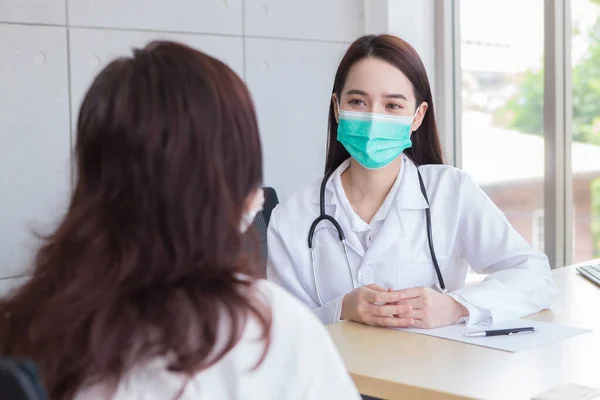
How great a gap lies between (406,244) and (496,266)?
232 mm

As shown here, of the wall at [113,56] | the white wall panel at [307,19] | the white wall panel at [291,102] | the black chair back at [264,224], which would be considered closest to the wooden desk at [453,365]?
the black chair back at [264,224]

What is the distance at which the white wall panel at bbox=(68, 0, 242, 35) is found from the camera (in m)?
2.50

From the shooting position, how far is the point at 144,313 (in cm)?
81

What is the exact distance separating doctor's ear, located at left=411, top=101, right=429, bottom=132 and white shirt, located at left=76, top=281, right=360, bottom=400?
1.15m

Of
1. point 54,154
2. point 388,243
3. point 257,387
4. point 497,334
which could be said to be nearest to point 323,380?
point 257,387

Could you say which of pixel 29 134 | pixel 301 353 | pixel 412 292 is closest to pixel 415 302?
pixel 412 292

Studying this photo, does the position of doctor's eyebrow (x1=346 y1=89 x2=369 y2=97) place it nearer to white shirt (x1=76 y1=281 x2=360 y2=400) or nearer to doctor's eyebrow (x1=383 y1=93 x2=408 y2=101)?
doctor's eyebrow (x1=383 y1=93 x2=408 y2=101)

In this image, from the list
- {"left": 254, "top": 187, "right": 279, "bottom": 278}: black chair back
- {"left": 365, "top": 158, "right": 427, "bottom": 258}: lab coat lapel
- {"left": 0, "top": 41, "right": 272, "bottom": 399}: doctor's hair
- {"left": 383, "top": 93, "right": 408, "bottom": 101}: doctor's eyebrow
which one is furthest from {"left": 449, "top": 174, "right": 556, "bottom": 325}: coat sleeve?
{"left": 0, "top": 41, "right": 272, "bottom": 399}: doctor's hair

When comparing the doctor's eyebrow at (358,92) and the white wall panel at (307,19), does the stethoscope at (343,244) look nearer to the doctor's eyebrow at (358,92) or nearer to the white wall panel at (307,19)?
the doctor's eyebrow at (358,92)

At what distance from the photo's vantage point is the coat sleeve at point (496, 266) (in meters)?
1.58

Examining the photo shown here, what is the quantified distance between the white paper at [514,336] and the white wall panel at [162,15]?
161cm

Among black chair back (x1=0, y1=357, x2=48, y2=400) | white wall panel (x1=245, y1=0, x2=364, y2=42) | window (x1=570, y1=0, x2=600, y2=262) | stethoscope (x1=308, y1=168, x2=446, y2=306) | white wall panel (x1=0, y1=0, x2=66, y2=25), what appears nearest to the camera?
black chair back (x1=0, y1=357, x2=48, y2=400)

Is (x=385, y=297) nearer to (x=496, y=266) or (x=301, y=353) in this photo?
(x=496, y=266)

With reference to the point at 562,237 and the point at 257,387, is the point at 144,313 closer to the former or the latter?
the point at 257,387
